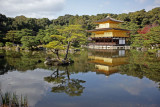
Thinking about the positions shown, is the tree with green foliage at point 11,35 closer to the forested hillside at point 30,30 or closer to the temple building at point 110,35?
the forested hillside at point 30,30

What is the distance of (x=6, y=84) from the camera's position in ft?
27.5

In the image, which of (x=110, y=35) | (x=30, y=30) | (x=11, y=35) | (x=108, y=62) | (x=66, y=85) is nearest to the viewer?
(x=66, y=85)

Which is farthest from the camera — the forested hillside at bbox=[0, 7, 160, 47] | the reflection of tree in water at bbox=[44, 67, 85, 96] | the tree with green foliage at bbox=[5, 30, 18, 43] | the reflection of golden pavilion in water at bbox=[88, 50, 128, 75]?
the tree with green foliage at bbox=[5, 30, 18, 43]

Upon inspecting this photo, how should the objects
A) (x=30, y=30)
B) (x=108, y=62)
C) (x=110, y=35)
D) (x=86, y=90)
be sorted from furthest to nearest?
(x=30, y=30), (x=110, y=35), (x=108, y=62), (x=86, y=90)

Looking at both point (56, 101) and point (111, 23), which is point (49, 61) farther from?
point (111, 23)

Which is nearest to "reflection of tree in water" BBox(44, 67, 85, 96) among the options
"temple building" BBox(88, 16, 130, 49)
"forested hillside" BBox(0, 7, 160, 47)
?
"forested hillside" BBox(0, 7, 160, 47)

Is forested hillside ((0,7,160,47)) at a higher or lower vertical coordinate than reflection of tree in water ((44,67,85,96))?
higher

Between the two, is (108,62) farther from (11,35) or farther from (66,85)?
(11,35)

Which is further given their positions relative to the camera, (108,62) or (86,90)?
(108,62)

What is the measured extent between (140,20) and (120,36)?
18316 millimetres

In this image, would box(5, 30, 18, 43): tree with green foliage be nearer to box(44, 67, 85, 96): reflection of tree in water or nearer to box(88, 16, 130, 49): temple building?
box(88, 16, 130, 49): temple building

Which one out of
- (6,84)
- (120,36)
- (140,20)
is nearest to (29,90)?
(6,84)

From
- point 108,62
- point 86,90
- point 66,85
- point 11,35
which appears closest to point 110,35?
point 108,62

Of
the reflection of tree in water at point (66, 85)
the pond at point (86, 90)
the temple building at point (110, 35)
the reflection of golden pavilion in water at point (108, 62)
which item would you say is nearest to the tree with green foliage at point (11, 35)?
the temple building at point (110, 35)
